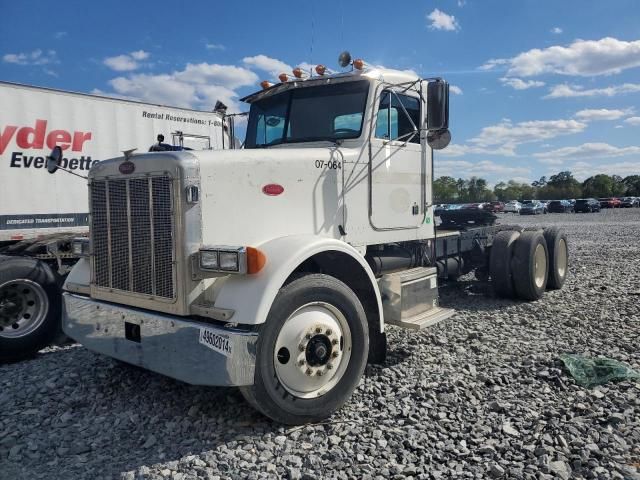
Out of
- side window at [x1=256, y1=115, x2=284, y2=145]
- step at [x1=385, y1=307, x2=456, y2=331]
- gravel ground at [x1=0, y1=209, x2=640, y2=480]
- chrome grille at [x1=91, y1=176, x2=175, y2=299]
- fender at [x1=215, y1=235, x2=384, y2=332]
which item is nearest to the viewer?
gravel ground at [x1=0, y1=209, x2=640, y2=480]

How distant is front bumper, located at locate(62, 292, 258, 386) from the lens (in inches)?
134

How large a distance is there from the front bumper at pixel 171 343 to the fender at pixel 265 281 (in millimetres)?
152

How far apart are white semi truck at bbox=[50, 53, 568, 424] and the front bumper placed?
1 centimetres

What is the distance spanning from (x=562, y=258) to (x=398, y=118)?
5.67m

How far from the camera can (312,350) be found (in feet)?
12.7

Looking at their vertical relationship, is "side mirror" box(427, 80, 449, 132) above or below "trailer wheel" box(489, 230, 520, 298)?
above

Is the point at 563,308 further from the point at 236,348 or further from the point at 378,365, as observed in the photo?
the point at 236,348

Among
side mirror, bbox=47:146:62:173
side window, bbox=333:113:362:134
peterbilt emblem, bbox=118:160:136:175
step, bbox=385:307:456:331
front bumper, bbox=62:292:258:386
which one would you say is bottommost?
step, bbox=385:307:456:331

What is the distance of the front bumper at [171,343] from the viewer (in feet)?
11.1

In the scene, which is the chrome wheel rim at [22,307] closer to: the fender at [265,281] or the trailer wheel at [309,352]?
the fender at [265,281]

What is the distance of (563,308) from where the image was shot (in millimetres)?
7637

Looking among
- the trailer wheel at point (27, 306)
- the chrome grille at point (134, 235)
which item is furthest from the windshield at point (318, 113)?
the trailer wheel at point (27, 306)

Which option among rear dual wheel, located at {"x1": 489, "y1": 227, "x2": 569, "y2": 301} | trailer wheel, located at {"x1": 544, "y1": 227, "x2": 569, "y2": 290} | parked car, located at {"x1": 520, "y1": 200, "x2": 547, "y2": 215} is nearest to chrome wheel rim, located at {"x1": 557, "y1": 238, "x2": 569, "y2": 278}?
trailer wheel, located at {"x1": 544, "y1": 227, "x2": 569, "y2": 290}

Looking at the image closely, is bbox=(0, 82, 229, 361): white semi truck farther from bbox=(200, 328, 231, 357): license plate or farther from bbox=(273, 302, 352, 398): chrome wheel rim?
bbox=(273, 302, 352, 398): chrome wheel rim
